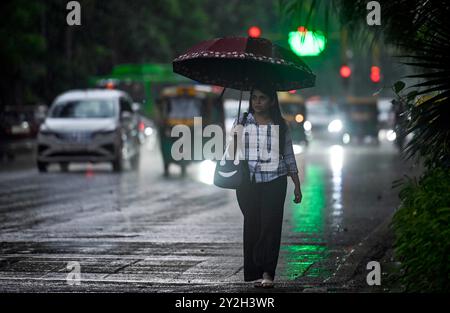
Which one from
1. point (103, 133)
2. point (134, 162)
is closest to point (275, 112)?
point (103, 133)

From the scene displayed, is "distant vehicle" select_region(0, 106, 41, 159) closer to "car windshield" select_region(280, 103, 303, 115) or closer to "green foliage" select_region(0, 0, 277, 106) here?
"green foliage" select_region(0, 0, 277, 106)

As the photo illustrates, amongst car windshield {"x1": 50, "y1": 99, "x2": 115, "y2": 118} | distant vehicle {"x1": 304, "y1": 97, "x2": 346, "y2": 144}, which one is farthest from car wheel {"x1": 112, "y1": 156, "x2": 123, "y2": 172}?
distant vehicle {"x1": 304, "y1": 97, "x2": 346, "y2": 144}

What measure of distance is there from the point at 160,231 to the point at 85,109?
49.5ft

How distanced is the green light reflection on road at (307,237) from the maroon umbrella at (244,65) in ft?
5.40

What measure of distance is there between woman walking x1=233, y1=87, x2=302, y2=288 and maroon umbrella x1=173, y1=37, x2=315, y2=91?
24 centimetres

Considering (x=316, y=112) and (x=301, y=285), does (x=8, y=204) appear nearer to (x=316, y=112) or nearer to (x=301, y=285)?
(x=301, y=285)

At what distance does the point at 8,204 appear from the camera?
19.2 m

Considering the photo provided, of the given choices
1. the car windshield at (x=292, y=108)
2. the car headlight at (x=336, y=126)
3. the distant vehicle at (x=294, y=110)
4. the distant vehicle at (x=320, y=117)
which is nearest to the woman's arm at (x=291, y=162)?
the distant vehicle at (x=294, y=110)

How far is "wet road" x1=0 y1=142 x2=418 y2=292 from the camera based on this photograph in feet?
34.7

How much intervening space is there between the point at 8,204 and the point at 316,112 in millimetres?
48818

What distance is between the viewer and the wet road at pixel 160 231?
10570mm

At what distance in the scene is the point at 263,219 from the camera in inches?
395

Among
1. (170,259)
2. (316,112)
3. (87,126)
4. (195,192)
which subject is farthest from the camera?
(316,112)
